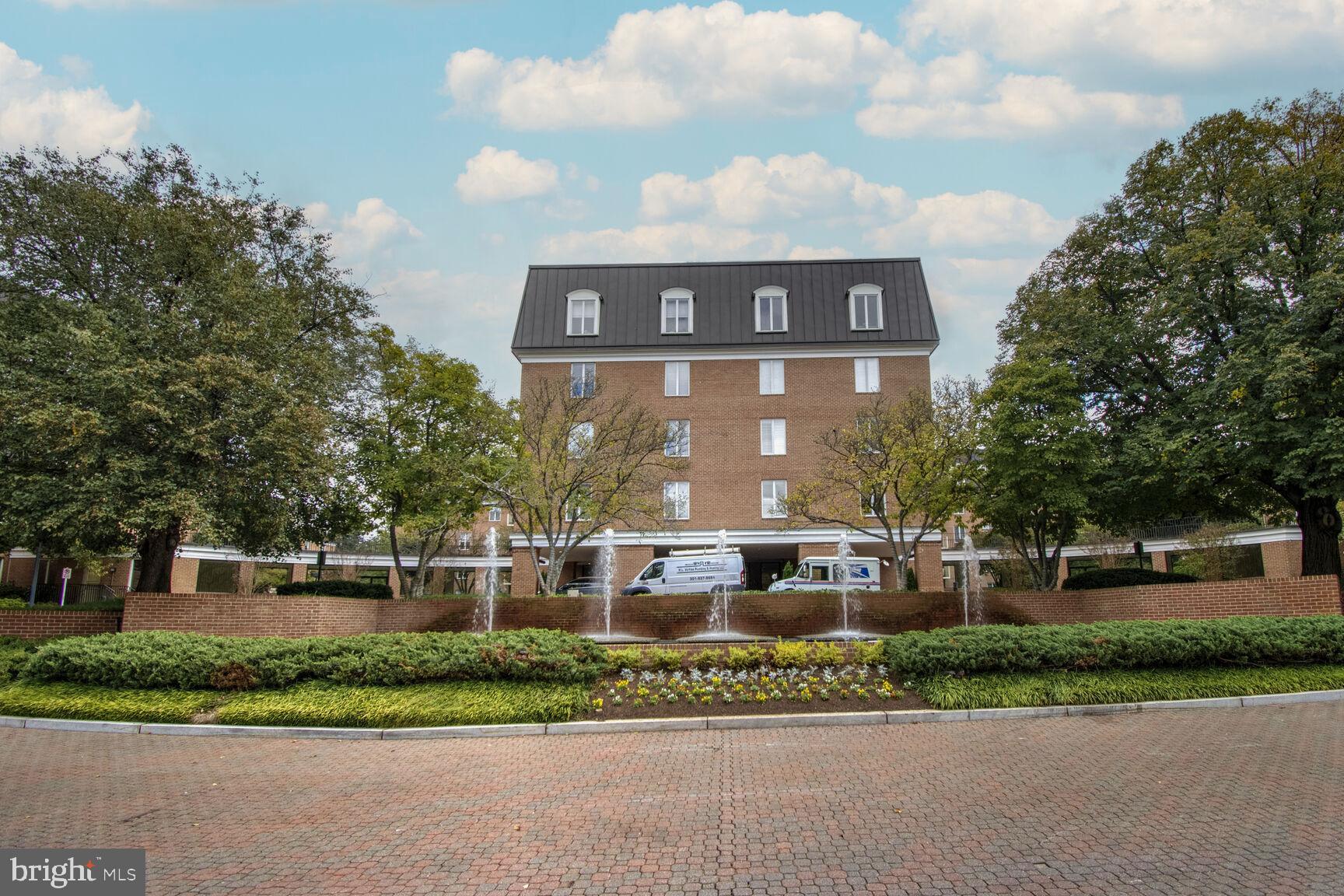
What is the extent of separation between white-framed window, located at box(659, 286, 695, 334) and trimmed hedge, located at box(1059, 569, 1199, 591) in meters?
18.5

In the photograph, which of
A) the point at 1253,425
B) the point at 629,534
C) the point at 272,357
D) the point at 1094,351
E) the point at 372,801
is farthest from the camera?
the point at 629,534

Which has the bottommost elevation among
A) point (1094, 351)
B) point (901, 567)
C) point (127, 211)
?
point (901, 567)

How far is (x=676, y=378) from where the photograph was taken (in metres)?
35.5

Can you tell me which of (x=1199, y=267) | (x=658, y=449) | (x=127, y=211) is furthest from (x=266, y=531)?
(x=1199, y=267)

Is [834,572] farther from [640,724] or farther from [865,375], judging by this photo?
[640,724]

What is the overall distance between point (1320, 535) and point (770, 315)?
66.4 ft

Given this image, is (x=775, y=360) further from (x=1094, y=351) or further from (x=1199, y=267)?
(x=1199, y=267)

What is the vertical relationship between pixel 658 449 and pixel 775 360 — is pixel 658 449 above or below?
below

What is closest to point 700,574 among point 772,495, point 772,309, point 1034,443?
point 772,495

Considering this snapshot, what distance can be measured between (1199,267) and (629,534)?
67.9 ft

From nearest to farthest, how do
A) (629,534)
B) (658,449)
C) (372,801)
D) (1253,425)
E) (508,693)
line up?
1. (372,801)
2. (508,693)
3. (1253,425)
4. (658,449)
5. (629,534)

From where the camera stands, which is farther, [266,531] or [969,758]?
[266,531]

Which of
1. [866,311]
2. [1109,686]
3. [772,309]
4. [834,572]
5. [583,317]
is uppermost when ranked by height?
[772,309]

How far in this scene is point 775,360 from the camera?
116 ft
